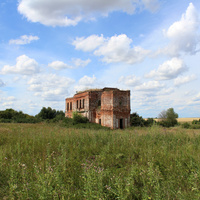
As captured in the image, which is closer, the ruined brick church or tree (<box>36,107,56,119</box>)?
the ruined brick church

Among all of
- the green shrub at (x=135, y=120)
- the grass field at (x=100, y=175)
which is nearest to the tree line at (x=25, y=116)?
the green shrub at (x=135, y=120)

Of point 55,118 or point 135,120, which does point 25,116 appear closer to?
point 55,118

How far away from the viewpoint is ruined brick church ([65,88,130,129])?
85.6ft

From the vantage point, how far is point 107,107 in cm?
2650

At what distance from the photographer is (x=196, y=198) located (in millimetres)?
3072

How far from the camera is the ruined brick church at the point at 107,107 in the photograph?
26.1m

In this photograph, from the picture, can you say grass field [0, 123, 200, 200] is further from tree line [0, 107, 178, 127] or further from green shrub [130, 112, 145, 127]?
green shrub [130, 112, 145, 127]

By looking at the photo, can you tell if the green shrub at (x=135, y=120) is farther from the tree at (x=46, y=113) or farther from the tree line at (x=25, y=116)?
the tree at (x=46, y=113)

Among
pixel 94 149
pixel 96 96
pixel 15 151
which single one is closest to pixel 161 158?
pixel 94 149

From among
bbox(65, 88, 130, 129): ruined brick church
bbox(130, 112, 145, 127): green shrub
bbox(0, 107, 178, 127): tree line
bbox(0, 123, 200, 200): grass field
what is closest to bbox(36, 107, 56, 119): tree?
bbox(0, 107, 178, 127): tree line

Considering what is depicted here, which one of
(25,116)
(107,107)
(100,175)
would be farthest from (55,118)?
(100,175)

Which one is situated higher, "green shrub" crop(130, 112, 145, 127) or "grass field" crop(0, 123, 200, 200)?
"green shrub" crop(130, 112, 145, 127)

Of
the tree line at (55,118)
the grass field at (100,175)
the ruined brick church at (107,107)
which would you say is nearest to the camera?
the grass field at (100,175)

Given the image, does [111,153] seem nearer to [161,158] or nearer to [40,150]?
[161,158]
